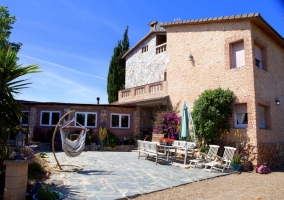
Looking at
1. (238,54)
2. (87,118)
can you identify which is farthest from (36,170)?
(87,118)

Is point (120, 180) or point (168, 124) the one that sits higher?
point (168, 124)

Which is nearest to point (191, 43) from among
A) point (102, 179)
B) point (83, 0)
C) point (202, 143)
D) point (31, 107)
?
point (202, 143)

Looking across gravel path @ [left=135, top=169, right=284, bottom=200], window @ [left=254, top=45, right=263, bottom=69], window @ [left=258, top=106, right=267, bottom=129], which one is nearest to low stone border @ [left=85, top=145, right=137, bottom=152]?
window @ [left=258, top=106, right=267, bottom=129]

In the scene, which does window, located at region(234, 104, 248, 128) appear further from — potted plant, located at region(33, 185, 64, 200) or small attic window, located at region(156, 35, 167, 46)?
small attic window, located at region(156, 35, 167, 46)

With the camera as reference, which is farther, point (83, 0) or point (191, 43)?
point (191, 43)

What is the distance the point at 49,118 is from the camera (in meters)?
17.5

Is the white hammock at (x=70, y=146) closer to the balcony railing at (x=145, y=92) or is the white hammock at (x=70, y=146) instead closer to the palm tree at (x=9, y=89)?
the palm tree at (x=9, y=89)

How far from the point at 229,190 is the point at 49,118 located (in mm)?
→ 14183

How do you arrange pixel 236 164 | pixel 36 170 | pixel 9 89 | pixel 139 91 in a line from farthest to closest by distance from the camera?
pixel 139 91
pixel 236 164
pixel 36 170
pixel 9 89

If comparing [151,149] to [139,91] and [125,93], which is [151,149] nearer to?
[139,91]

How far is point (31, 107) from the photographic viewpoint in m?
17.1

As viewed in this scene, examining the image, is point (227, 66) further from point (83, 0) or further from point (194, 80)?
point (83, 0)

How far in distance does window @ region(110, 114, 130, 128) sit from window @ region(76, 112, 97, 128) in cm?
131

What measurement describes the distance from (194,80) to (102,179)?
27.8ft
